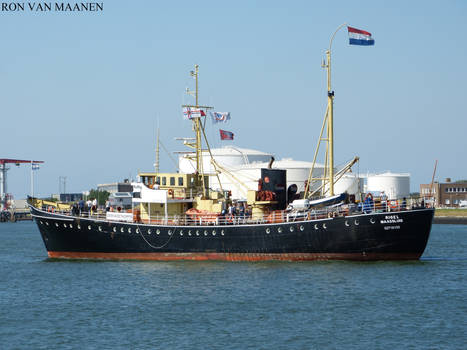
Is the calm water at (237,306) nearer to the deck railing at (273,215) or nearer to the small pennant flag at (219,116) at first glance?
the deck railing at (273,215)

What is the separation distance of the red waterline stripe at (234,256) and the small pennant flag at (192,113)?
33.7ft

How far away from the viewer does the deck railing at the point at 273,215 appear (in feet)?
130

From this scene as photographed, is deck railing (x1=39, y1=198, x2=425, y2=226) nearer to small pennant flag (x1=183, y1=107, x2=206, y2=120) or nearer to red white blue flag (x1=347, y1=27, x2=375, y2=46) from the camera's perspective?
small pennant flag (x1=183, y1=107, x2=206, y2=120)

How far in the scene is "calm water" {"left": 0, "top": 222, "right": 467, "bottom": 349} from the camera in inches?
993

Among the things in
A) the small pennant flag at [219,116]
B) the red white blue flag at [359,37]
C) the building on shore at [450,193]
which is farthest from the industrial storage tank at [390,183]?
the red white blue flag at [359,37]

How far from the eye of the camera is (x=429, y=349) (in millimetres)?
23672

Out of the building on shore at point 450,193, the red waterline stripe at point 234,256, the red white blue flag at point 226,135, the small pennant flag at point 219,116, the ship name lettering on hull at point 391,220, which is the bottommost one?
the red waterline stripe at point 234,256

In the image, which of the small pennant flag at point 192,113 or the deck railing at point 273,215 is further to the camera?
the small pennant flag at point 192,113

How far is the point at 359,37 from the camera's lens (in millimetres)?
43406

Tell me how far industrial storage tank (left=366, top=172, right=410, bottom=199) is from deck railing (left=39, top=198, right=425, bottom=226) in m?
103

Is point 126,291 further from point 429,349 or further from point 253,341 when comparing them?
point 429,349

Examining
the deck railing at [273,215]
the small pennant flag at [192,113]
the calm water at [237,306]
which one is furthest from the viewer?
the small pennant flag at [192,113]

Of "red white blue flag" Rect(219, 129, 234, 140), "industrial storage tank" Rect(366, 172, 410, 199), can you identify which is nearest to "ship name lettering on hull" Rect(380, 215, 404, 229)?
"red white blue flag" Rect(219, 129, 234, 140)

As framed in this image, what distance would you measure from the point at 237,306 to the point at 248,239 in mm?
12349
